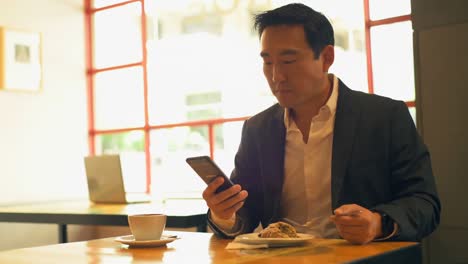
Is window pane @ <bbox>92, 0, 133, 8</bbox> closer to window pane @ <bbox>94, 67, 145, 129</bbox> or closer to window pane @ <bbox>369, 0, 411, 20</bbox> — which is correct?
window pane @ <bbox>94, 67, 145, 129</bbox>

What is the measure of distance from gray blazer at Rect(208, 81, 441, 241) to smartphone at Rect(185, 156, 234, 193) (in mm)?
239

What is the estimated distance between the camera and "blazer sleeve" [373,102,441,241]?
5.70ft

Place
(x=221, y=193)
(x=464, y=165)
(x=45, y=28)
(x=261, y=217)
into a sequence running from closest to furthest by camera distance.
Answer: (x=221, y=193), (x=261, y=217), (x=464, y=165), (x=45, y=28)

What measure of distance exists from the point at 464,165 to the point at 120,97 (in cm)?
387

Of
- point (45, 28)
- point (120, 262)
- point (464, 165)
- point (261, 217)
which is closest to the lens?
point (120, 262)

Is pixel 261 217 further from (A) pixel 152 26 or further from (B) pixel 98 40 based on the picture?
(B) pixel 98 40

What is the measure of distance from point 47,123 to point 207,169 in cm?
434

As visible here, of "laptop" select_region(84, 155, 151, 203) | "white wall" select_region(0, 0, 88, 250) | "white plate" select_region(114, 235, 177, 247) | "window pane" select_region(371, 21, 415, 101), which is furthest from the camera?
"white wall" select_region(0, 0, 88, 250)

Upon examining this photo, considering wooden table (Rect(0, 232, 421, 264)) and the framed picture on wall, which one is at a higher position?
the framed picture on wall

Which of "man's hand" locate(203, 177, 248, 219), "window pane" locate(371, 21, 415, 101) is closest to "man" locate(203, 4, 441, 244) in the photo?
"man's hand" locate(203, 177, 248, 219)

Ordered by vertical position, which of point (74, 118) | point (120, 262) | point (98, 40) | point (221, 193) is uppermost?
point (98, 40)

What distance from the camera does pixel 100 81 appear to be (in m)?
6.19

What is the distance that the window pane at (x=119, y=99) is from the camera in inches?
233

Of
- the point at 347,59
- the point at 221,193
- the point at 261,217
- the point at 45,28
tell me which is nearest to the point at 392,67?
the point at 347,59
